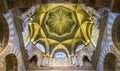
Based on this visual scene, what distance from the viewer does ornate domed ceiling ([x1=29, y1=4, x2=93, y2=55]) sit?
17.1m

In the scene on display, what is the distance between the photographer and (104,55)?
514 inches

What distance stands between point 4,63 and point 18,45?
4.19 feet

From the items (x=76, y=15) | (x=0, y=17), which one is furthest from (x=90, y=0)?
(x=76, y=15)

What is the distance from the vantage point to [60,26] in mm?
19828

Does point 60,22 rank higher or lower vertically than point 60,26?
higher

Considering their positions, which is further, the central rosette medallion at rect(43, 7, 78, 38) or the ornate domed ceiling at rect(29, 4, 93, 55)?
the central rosette medallion at rect(43, 7, 78, 38)

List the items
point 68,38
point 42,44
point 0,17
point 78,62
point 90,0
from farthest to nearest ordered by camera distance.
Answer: point 68,38
point 42,44
point 78,62
point 0,17
point 90,0

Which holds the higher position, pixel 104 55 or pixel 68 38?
pixel 68 38

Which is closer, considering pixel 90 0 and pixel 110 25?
pixel 90 0

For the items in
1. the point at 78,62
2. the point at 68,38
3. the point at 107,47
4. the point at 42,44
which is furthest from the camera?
the point at 68,38

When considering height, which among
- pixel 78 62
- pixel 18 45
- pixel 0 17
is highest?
pixel 0 17

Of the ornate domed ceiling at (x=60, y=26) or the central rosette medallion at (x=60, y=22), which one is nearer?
the ornate domed ceiling at (x=60, y=26)

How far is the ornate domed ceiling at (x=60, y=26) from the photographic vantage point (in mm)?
17078

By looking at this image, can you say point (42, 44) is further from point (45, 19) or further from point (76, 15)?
point (76, 15)
